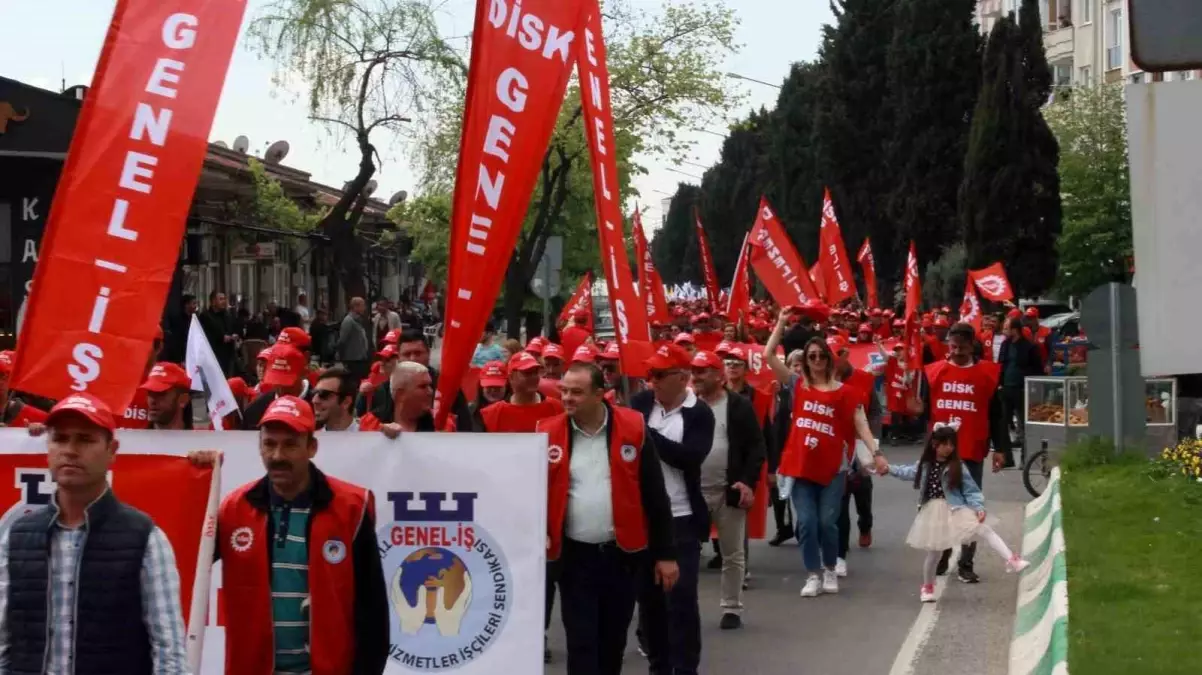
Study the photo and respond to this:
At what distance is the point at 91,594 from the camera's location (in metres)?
4.58

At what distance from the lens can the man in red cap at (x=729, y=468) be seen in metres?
11.0

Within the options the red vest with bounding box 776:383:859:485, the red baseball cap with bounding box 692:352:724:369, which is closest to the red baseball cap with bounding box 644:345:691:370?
the red baseball cap with bounding box 692:352:724:369

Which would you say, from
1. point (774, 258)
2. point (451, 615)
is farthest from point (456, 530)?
point (774, 258)

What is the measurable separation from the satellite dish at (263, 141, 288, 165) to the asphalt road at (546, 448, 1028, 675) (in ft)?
97.5

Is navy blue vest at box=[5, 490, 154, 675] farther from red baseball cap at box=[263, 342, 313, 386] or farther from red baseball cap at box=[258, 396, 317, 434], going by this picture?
red baseball cap at box=[263, 342, 313, 386]


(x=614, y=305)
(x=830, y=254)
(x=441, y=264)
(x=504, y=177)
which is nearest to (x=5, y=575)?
(x=504, y=177)

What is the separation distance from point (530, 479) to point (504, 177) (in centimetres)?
120

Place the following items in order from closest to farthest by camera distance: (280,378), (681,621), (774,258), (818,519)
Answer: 1. (681,621)
2. (280,378)
3. (818,519)
4. (774,258)

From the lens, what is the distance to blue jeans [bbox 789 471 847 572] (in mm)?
12672

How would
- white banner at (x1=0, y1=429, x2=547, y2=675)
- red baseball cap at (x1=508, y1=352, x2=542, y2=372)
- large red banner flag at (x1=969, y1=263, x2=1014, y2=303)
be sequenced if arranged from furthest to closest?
large red banner flag at (x1=969, y1=263, x2=1014, y2=303), red baseball cap at (x1=508, y1=352, x2=542, y2=372), white banner at (x1=0, y1=429, x2=547, y2=675)

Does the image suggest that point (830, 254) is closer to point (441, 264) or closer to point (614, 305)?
point (441, 264)

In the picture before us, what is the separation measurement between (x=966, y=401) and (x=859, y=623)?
2.77m

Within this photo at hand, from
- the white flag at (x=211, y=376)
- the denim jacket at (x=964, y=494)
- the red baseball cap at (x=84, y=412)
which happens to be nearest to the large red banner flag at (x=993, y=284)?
the denim jacket at (x=964, y=494)

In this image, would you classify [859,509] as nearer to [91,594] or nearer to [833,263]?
[91,594]
